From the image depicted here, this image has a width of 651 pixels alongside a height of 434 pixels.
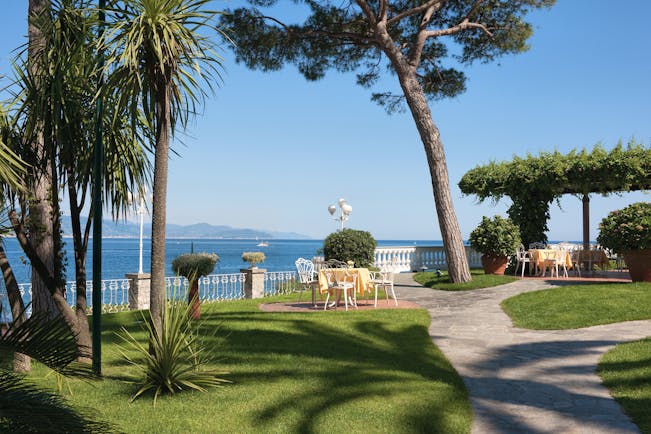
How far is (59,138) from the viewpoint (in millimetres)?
4824

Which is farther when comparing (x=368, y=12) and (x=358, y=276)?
(x=368, y=12)

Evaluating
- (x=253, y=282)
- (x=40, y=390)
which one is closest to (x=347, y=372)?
(x=40, y=390)

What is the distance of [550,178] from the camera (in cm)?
1484

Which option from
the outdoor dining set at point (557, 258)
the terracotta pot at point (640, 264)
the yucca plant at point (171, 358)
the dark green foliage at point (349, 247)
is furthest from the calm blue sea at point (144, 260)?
the terracotta pot at point (640, 264)

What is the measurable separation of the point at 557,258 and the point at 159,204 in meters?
11.7

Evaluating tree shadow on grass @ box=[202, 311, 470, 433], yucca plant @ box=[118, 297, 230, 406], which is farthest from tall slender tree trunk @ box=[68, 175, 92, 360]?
tree shadow on grass @ box=[202, 311, 470, 433]

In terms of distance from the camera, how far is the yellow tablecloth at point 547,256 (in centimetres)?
1372

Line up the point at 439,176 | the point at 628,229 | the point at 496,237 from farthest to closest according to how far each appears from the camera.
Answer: the point at 496,237 → the point at 439,176 → the point at 628,229

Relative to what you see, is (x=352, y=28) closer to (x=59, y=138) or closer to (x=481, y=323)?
(x=481, y=323)

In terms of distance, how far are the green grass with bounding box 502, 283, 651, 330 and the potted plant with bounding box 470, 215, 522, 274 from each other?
3319 millimetres

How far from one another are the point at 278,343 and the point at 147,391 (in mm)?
2141

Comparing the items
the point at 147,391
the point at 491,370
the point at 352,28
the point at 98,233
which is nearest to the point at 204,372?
the point at 147,391

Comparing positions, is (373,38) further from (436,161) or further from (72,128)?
(72,128)

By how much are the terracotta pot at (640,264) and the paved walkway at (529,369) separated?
11.2 ft
